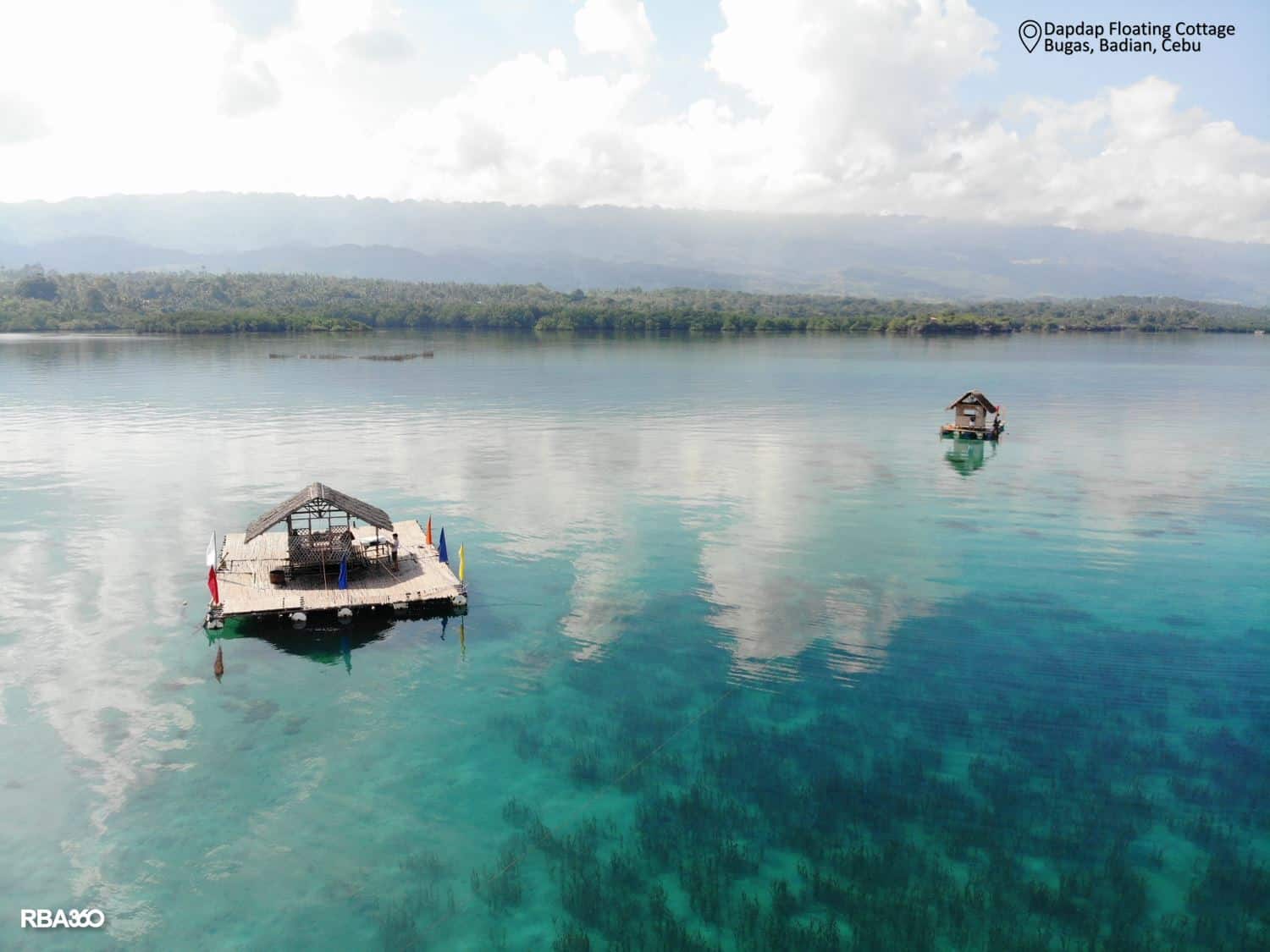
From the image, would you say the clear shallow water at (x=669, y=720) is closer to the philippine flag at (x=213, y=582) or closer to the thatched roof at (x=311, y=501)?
the philippine flag at (x=213, y=582)

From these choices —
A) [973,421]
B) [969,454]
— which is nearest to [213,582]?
[969,454]

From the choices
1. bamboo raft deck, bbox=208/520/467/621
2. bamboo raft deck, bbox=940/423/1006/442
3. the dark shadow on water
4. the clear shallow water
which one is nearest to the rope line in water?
the clear shallow water

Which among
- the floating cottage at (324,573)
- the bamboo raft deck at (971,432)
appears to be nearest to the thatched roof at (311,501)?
the floating cottage at (324,573)

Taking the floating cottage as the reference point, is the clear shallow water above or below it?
below

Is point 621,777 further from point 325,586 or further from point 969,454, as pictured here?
point 969,454

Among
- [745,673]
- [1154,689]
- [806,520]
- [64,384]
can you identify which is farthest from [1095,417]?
[64,384]

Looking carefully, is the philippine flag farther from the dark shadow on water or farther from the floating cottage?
the dark shadow on water

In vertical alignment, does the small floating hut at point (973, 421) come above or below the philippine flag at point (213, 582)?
above
